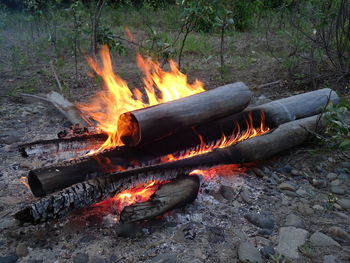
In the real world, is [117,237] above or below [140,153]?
below

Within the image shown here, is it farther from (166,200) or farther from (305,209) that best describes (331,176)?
(166,200)

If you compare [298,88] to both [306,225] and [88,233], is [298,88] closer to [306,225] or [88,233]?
[306,225]

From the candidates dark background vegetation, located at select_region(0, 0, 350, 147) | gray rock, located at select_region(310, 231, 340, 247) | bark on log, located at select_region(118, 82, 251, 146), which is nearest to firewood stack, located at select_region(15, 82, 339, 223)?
bark on log, located at select_region(118, 82, 251, 146)

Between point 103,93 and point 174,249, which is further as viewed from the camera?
point 103,93

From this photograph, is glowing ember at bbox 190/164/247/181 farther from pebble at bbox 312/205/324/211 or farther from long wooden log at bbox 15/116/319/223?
pebble at bbox 312/205/324/211

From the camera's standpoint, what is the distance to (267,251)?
211cm

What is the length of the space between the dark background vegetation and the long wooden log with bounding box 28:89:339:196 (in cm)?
169

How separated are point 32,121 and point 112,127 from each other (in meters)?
1.65

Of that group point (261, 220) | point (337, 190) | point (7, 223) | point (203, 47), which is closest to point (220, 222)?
point (261, 220)

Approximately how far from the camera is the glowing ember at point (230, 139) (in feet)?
9.28

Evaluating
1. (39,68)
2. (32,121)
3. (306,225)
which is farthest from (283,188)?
(39,68)

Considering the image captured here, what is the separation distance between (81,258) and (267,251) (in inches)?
44.7

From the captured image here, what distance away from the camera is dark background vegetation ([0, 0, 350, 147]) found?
5.36 metres

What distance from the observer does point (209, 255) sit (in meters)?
2.08
